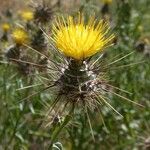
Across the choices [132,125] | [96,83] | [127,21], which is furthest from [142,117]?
[96,83]

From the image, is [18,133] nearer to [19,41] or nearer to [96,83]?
[19,41]

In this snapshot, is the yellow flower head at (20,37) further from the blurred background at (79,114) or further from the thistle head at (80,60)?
the thistle head at (80,60)

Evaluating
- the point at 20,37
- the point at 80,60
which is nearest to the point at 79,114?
the point at 20,37

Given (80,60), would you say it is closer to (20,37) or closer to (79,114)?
(79,114)

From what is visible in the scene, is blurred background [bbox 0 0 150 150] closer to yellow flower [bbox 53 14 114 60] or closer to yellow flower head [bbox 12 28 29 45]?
yellow flower head [bbox 12 28 29 45]

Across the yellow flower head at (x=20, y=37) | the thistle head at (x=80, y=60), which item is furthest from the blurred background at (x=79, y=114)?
the thistle head at (x=80, y=60)

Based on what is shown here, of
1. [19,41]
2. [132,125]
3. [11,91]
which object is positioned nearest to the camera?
[19,41]
